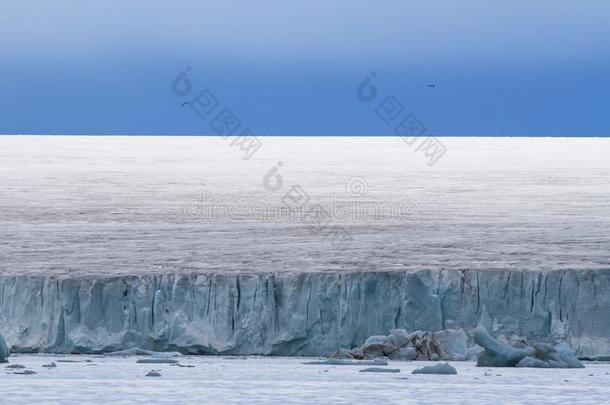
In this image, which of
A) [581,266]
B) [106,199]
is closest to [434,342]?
[581,266]

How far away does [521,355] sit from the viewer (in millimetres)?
9188

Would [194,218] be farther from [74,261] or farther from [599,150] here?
[599,150]

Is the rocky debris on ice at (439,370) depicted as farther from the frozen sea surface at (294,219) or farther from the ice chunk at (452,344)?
the frozen sea surface at (294,219)

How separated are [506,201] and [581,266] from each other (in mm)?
8895

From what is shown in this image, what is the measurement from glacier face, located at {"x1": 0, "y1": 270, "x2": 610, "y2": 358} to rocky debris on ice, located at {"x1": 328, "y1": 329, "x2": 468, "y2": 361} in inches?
44.4

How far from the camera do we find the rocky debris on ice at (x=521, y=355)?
908 cm

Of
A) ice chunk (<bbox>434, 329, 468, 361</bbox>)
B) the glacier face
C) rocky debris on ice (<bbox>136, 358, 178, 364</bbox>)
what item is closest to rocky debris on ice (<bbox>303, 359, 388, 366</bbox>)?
ice chunk (<bbox>434, 329, 468, 361</bbox>)

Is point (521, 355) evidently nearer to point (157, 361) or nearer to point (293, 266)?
point (157, 361)

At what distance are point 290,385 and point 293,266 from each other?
548 cm

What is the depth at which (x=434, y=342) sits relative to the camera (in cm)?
1010

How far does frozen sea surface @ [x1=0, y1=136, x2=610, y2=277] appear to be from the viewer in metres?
13.1

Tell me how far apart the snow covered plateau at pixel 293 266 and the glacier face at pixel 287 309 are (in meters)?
0.01

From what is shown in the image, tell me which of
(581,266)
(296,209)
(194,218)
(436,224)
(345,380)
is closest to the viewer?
(345,380)

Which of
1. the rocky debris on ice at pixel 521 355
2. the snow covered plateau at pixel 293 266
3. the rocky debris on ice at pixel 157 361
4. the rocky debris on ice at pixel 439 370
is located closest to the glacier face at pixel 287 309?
the snow covered plateau at pixel 293 266
